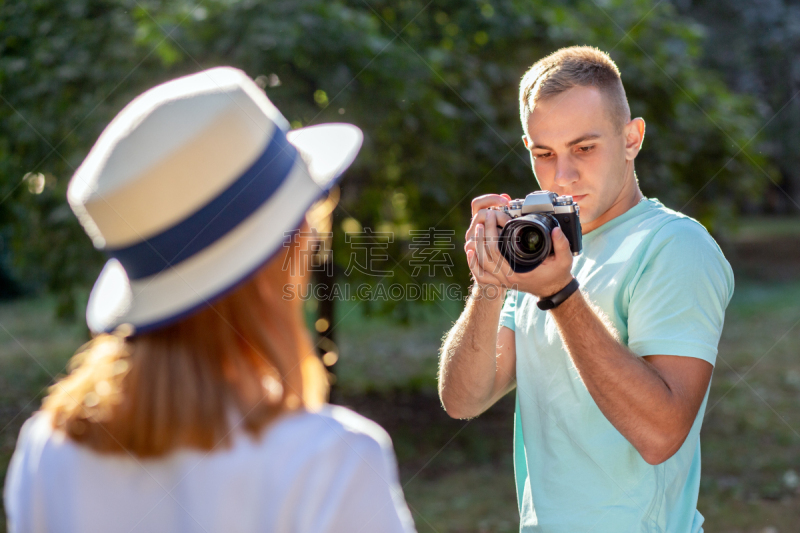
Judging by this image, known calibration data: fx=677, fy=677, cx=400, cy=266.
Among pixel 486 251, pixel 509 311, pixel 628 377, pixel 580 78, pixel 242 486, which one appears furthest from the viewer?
pixel 509 311

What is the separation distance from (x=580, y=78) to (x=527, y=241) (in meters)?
0.50

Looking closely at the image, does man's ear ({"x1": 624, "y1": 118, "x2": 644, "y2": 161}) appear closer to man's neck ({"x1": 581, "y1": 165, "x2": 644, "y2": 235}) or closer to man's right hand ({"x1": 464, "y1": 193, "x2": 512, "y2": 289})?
man's neck ({"x1": 581, "y1": 165, "x2": 644, "y2": 235})

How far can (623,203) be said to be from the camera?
1774mm

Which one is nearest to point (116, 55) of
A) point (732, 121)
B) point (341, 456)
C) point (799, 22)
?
point (341, 456)

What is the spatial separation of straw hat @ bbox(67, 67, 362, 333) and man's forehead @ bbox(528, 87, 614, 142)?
3.41 ft

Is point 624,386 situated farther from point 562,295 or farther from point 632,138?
point 632,138

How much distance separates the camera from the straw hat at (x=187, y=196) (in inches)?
35.6

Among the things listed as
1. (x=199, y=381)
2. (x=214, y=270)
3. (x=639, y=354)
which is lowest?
(x=639, y=354)

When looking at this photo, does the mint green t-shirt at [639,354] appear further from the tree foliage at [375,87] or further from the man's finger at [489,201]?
the tree foliage at [375,87]

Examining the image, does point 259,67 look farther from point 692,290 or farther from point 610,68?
point 692,290

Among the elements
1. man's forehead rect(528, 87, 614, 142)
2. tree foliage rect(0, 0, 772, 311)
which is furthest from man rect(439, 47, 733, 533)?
tree foliage rect(0, 0, 772, 311)

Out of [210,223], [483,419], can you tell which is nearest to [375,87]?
[210,223]

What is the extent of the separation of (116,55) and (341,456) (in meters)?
4.31

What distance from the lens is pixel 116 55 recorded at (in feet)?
14.6
